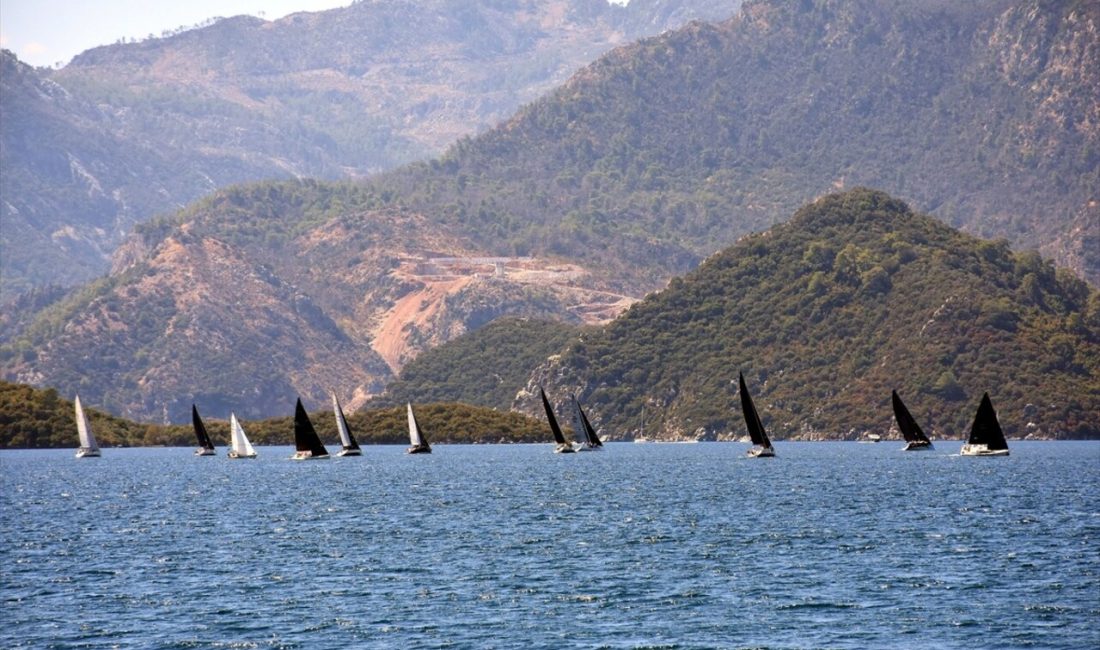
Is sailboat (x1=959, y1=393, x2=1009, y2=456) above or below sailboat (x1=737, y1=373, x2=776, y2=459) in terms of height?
below

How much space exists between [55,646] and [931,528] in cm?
4818

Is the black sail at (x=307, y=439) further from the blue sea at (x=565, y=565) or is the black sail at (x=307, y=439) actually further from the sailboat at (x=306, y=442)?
the blue sea at (x=565, y=565)

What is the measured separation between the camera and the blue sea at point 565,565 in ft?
201

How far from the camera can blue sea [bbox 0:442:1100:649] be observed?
61125mm

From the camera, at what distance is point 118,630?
61875 millimetres

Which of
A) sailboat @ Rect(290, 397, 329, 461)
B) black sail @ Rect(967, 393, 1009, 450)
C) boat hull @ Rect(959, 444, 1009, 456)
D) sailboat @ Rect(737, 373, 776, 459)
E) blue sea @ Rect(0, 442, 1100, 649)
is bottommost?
blue sea @ Rect(0, 442, 1100, 649)

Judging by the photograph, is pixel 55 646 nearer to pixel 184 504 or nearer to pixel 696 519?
pixel 696 519

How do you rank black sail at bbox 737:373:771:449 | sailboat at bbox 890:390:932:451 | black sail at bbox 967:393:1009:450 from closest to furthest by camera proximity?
black sail at bbox 737:373:771:449
black sail at bbox 967:393:1009:450
sailboat at bbox 890:390:932:451

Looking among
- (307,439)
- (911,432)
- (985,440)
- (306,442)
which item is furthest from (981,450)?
(306,442)

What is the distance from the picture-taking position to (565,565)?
3063 inches

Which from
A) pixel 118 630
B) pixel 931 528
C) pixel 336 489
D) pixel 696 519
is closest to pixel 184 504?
pixel 336 489

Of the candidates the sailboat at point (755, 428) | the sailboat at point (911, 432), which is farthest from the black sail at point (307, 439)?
the sailboat at point (911, 432)

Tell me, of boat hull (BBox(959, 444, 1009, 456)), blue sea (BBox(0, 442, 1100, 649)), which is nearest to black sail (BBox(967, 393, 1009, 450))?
boat hull (BBox(959, 444, 1009, 456))

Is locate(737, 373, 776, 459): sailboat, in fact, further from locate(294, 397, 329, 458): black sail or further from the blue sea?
locate(294, 397, 329, 458): black sail
